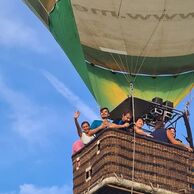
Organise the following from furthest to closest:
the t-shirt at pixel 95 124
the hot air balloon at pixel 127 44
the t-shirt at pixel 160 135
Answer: the hot air balloon at pixel 127 44, the t-shirt at pixel 95 124, the t-shirt at pixel 160 135

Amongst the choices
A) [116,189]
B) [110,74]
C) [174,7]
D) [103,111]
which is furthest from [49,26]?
[116,189]

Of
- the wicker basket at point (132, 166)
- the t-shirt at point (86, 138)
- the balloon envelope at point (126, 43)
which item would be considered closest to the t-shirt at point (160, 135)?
the wicker basket at point (132, 166)

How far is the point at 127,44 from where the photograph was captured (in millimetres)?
14625

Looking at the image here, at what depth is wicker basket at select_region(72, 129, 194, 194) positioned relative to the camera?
11180 mm

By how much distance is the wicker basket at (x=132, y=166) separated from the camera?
11.2 metres

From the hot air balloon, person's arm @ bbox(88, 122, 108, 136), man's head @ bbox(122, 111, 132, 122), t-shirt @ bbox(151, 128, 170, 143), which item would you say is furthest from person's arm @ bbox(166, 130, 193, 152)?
the hot air balloon

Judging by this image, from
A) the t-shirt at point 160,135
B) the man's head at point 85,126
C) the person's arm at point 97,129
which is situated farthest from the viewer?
the t-shirt at point 160,135

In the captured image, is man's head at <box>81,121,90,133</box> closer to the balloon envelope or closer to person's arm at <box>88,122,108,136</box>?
person's arm at <box>88,122,108,136</box>

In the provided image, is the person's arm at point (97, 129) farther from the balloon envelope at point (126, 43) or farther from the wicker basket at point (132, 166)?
the balloon envelope at point (126, 43)

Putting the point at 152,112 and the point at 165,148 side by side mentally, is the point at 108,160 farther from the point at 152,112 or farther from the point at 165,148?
the point at 152,112


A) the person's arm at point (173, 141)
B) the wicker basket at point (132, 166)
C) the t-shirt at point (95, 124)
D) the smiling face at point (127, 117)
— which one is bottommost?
the wicker basket at point (132, 166)

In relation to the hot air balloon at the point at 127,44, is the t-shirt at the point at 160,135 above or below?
below

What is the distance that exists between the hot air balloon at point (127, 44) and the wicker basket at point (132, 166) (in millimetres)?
1834

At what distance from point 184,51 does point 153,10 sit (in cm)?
127
